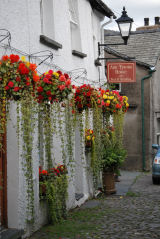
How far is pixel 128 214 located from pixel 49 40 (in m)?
4.20

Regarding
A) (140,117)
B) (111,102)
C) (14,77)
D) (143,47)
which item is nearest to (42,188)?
(14,77)

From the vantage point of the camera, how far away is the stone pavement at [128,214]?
7.57m

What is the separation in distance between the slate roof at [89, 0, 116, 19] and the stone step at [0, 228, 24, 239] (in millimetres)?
7802

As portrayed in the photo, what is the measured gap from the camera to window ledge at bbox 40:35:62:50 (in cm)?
807

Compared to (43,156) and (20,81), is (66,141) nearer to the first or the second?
(43,156)

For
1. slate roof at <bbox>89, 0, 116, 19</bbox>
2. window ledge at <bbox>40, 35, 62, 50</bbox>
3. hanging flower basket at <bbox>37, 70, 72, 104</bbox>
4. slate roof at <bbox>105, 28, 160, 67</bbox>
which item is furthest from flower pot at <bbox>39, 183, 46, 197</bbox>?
slate roof at <bbox>105, 28, 160, 67</bbox>

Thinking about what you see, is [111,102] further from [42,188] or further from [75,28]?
[42,188]

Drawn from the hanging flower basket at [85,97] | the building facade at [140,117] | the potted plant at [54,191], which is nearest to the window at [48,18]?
the hanging flower basket at [85,97]

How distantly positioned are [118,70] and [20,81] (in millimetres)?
8028

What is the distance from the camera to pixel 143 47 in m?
21.2

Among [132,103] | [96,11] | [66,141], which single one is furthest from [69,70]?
[132,103]

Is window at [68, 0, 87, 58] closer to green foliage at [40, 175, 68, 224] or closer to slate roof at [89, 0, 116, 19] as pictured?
slate roof at [89, 0, 116, 19]

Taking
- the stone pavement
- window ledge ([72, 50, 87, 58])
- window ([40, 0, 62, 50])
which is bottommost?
the stone pavement

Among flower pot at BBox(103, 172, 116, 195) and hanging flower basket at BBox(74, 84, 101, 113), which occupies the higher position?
hanging flower basket at BBox(74, 84, 101, 113)
